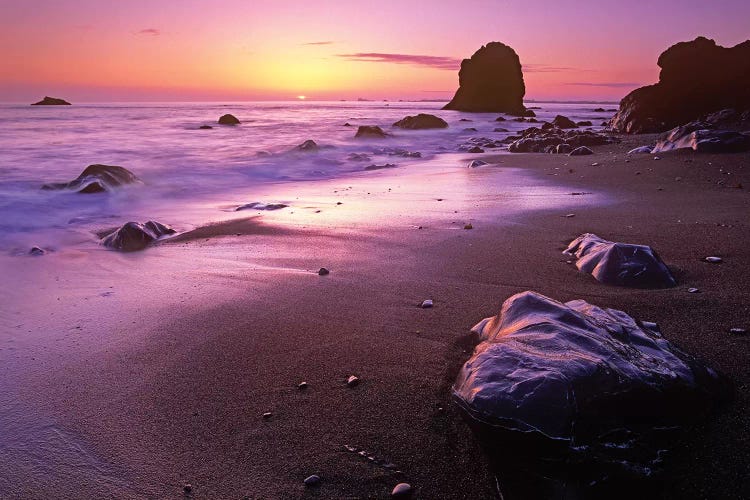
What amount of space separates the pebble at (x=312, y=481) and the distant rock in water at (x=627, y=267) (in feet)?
8.00

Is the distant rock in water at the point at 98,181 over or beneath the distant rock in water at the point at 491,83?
beneath

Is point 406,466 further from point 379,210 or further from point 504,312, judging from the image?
point 379,210

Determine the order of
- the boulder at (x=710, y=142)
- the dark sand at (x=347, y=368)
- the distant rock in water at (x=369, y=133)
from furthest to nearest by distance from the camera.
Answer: the distant rock in water at (x=369, y=133) < the boulder at (x=710, y=142) < the dark sand at (x=347, y=368)

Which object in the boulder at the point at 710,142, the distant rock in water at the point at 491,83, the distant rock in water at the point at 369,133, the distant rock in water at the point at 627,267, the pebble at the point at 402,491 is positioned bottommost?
the pebble at the point at 402,491

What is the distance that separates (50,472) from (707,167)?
905cm

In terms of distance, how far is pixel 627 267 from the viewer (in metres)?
3.29

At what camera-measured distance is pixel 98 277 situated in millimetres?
4289

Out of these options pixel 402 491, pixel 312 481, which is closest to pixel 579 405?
pixel 402 491

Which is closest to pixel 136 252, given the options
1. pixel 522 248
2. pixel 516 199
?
pixel 522 248

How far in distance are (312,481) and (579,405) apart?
956 mm

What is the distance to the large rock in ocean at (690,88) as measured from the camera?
18.1 m

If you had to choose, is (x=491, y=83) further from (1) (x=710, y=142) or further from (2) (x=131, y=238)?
(2) (x=131, y=238)

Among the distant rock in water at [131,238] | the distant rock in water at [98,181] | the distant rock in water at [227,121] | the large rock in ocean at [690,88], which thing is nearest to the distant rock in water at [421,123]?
the distant rock in water at [227,121]

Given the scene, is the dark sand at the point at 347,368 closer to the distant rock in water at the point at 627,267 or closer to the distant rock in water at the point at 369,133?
the distant rock in water at the point at 627,267
